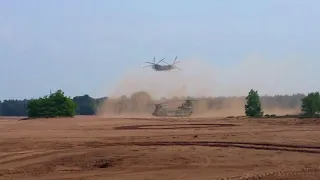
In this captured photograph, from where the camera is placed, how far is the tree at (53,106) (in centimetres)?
8100

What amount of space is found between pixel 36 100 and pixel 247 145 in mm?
54506

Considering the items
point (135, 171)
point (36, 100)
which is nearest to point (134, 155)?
point (135, 171)

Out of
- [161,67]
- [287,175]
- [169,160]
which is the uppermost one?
[161,67]

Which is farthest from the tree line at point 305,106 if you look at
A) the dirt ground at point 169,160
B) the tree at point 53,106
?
the dirt ground at point 169,160

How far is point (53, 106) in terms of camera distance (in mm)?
81875

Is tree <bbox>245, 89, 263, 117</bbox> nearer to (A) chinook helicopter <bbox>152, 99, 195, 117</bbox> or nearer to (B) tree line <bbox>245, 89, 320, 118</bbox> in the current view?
(B) tree line <bbox>245, 89, 320, 118</bbox>

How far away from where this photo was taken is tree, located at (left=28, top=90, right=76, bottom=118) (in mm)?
81000

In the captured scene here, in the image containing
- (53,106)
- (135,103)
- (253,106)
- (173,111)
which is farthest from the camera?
(135,103)

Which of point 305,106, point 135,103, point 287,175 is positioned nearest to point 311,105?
point 305,106

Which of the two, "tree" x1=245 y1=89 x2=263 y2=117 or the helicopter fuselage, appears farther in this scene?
the helicopter fuselage

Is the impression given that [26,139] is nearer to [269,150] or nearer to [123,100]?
[269,150]

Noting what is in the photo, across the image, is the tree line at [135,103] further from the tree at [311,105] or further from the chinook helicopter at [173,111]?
the tree at [311,105]

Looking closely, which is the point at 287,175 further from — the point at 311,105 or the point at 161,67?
the point at 161,67

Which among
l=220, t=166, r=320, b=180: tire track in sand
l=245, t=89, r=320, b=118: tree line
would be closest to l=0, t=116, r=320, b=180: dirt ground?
l=220, t=166, r=320, b=180: tire track in sand
